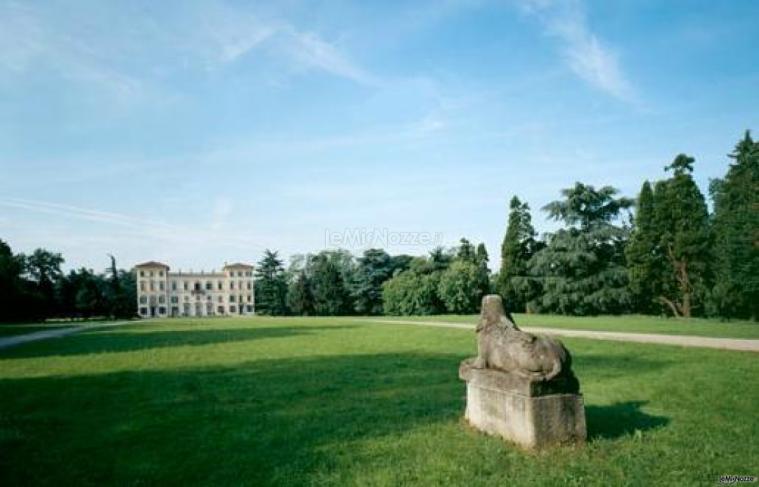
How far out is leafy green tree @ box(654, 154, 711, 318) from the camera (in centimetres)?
3769

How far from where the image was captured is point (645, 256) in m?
40.6

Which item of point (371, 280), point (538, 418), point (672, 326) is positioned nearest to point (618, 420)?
point (538, 418)

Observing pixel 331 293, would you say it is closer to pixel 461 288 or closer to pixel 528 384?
pixel 461 288

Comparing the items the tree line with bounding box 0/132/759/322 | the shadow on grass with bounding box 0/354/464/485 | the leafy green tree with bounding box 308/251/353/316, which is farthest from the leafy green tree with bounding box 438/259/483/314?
the shadow on grass with bounding box 0/354/464/485

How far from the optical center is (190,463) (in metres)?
5.56

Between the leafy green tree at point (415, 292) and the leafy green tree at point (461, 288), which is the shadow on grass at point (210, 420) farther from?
the leafy green tree at point (415, 292)

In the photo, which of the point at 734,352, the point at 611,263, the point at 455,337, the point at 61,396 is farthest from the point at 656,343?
the point at 611,263

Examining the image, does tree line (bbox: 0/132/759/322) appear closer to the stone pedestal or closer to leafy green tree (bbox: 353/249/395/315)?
leafy green tree (bbox: 353/249/395/315)

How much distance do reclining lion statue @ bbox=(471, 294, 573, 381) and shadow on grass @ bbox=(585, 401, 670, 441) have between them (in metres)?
1.03

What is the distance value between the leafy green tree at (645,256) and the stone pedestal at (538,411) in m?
39.2

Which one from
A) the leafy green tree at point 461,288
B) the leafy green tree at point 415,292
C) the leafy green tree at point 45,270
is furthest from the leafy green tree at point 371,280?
the leafy green tree at point 45,270

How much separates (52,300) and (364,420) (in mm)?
75802

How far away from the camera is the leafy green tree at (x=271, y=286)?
8588cm

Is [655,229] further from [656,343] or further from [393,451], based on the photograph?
[393,451]
